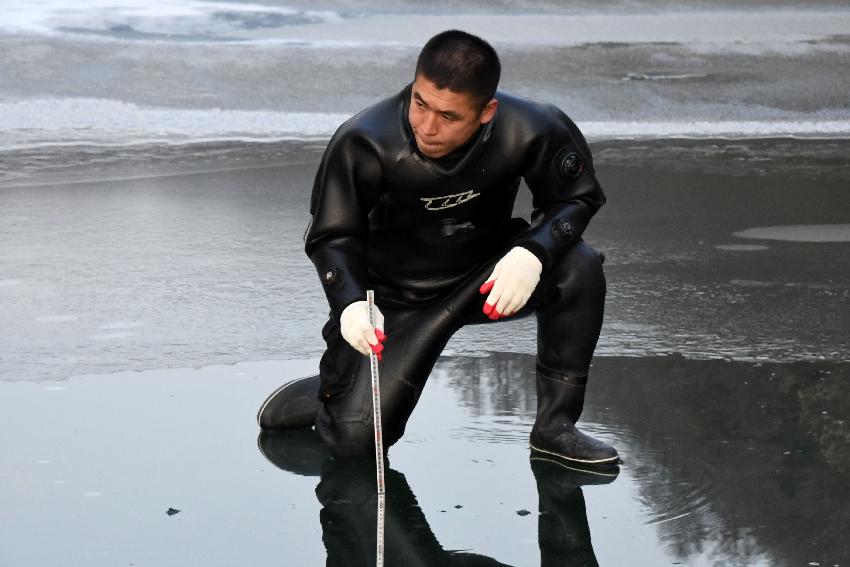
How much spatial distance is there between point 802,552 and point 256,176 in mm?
5154

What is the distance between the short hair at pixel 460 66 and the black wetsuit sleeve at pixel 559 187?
1.05ft

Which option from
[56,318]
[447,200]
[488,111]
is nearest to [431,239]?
[447,200]

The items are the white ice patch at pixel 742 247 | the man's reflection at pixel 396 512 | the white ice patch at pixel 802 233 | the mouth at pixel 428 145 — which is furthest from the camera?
the white ice patch at pixel 802 233

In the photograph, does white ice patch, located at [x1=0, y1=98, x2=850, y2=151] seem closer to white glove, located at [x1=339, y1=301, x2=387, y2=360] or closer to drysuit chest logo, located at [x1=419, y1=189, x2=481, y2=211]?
drysuit chest logo, located at [x1=419, y1=189, x2=481, y2=211]

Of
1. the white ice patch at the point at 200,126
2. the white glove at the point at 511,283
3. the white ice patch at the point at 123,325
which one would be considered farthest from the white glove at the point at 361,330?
the white ice patch at the point at 200,126

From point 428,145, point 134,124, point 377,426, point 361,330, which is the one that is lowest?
point 134,124

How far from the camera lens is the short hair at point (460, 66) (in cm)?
345

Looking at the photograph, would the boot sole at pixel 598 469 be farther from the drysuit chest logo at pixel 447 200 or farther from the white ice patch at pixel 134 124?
the white ice patch at pixel 134 124

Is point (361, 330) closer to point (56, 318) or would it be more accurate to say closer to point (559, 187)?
point (559, 187)

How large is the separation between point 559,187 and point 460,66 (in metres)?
0.55

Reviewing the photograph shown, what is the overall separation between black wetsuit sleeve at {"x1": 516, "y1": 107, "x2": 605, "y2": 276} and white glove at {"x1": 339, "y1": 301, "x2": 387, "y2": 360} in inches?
18.7

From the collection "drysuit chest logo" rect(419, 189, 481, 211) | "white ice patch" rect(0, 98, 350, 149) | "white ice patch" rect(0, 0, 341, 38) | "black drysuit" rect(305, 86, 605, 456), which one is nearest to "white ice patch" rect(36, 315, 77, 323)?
"black drysuit" rect(305, 86, 605, 456)

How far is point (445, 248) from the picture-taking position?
12.8 ft

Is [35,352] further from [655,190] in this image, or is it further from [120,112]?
[120,112]
